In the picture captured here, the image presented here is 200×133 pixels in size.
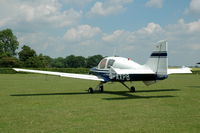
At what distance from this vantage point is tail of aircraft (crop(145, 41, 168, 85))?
12737mm

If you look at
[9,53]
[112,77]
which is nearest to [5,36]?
[9,53]

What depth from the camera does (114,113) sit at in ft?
28.0

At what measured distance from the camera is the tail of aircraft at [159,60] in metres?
12.7

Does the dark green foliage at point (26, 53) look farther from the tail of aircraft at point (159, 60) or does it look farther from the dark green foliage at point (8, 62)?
the tail of aircraft at point (159, 60)

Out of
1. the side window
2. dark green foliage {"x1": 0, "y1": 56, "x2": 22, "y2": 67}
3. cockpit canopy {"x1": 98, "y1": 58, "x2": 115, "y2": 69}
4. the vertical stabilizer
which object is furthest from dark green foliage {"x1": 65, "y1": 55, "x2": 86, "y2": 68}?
the vertical stabilizer

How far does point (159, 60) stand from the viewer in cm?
1295

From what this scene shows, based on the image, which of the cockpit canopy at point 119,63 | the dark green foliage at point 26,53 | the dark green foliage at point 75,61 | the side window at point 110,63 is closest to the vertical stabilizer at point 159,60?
the cockpit canopy at point 119,63

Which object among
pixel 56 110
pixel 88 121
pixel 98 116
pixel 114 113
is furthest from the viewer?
pixel 56 110

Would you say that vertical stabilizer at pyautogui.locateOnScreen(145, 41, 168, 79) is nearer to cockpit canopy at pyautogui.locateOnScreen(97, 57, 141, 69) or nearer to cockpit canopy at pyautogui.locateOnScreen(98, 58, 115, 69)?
cockpit canopy at pyautogui.locateOnScreen(97, 57, 141, 69)

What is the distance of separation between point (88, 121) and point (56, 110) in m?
2.22

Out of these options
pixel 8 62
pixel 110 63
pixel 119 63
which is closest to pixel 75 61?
pixel 8 62

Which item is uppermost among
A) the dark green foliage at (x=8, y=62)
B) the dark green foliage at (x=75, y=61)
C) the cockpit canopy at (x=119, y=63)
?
the dark green foliage at (x=75, y=61)

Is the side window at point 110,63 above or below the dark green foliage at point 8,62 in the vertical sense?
below

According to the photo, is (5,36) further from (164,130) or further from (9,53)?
(164,130)
